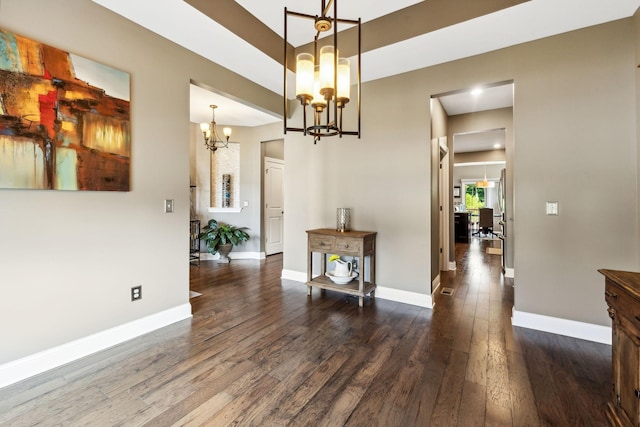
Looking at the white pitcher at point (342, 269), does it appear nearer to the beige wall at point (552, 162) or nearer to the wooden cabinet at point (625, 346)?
the beige wall at point (552, 162)

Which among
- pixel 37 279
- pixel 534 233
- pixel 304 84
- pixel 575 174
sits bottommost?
pixel 37 279

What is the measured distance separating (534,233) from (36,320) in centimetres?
402

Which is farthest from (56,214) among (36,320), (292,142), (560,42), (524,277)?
(560,42)

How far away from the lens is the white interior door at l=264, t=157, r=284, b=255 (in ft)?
20.7

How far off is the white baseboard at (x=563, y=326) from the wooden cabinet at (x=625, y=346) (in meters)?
1.20

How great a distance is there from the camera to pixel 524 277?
2736mm

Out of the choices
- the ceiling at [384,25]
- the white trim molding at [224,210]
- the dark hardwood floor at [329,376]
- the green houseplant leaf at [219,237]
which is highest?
the ceiling at [384,25]

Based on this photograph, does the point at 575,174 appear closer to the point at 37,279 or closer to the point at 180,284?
the point at 180,284

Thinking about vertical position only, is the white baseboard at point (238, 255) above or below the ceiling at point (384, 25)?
below

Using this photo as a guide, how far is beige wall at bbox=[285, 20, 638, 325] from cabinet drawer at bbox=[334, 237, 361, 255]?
0.47 meters

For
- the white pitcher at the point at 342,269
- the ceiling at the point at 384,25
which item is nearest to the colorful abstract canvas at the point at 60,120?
the ceiling at the point at 384,25

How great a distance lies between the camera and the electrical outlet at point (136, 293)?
2.47m

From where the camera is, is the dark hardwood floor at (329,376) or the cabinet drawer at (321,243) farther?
the cabinet drawer at (321,243)

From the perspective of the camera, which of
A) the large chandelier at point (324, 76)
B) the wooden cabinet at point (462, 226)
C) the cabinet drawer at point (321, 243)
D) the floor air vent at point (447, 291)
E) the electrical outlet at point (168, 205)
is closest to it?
the large chandelier at point (324, 76)
